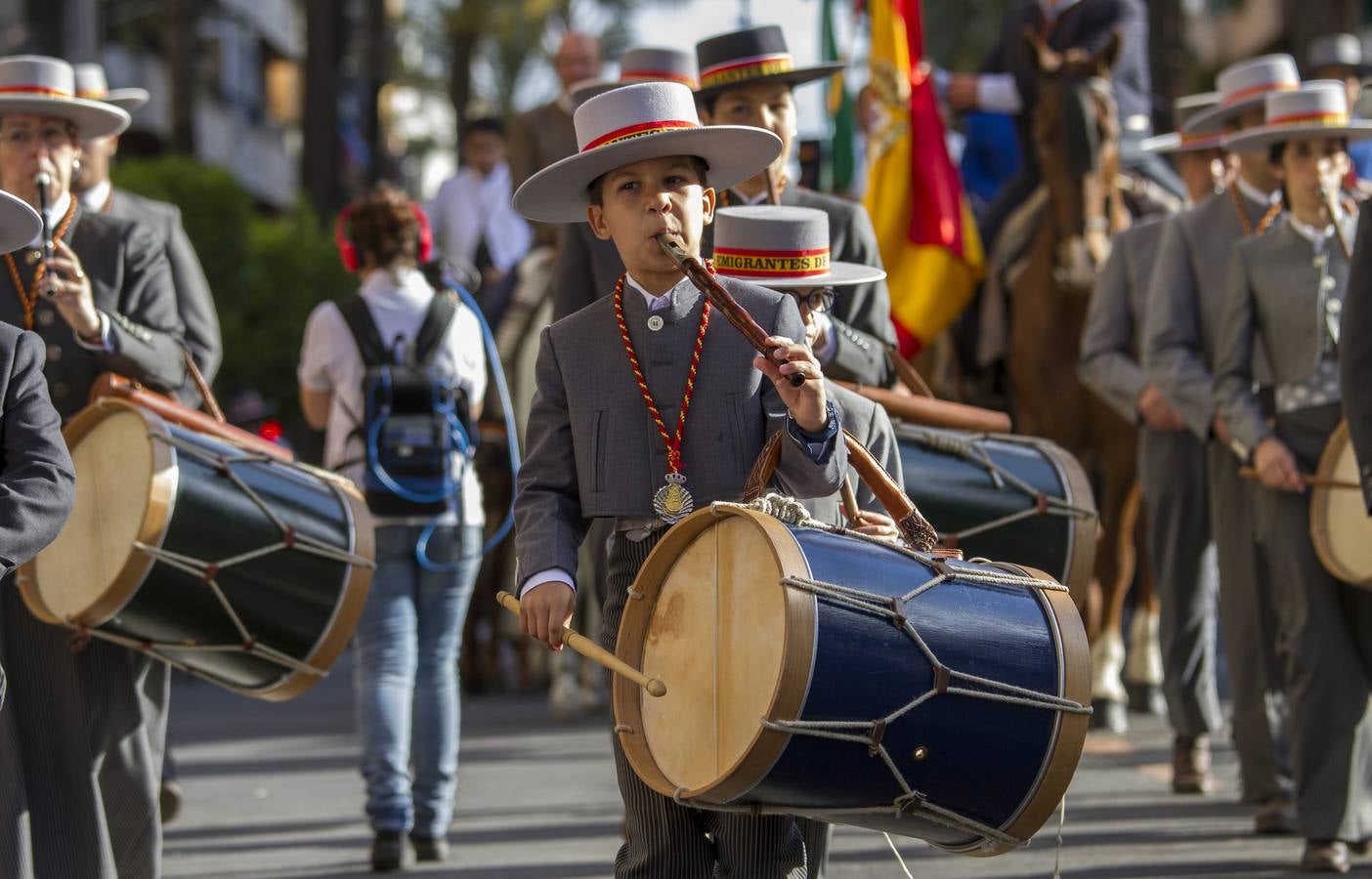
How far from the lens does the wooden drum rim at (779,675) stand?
4.70 metres

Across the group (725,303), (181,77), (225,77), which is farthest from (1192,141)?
(225,77)

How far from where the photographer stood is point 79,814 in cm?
678

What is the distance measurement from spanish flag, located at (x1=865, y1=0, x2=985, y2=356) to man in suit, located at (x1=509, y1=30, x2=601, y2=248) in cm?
167

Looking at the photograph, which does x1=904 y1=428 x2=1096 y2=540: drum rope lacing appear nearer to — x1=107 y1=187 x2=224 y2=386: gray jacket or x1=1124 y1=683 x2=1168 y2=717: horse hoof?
x1=107 y1=187 x2=224 y2=386: gray jacket

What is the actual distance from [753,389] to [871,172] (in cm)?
697

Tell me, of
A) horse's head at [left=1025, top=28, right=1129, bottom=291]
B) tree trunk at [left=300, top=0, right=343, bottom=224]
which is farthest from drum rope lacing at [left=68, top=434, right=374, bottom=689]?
tree trunk at [left=300, top=0, right=343, bottom=224]

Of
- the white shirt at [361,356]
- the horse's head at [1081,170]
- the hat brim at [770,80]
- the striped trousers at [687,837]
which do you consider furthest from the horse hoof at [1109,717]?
the striped trousers at [687,837]

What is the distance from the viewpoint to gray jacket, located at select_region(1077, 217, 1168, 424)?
10.2m

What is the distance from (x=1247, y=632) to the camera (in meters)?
8.76

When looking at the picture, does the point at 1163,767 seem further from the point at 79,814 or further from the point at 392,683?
the point at 79,814

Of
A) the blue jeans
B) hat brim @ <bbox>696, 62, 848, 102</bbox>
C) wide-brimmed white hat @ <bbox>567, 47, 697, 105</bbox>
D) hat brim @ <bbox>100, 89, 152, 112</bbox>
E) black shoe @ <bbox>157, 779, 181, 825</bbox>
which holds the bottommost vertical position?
black shoe @ <bbox>157, 779, 181, 825</bbox>

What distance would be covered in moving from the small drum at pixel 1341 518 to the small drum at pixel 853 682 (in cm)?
263

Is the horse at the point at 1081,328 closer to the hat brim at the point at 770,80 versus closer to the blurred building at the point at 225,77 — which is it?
the hat brim at the point at 770,80

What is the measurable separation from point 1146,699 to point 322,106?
17.5m
